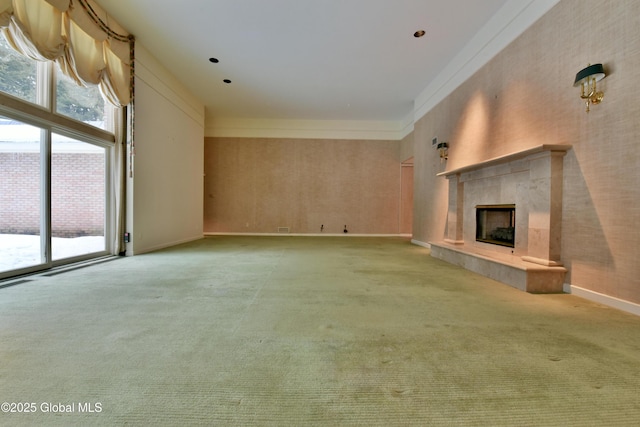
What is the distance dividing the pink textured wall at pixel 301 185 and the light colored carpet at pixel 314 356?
20.4ft

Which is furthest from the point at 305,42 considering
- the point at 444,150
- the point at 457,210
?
the point at 457,210

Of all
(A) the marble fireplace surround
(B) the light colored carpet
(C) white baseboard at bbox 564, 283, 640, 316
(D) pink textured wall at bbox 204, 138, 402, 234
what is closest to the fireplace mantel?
(A) the marble fireplace surround

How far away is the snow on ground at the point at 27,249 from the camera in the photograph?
3119 millimetres

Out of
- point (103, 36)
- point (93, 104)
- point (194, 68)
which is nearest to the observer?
point (103, 36)

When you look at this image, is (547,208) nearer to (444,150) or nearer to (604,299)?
(604,299)

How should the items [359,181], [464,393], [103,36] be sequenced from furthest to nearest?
[359,181], [103,36], [464,393]

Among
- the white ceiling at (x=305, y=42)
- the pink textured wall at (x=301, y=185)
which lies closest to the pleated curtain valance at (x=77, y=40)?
the white ceiling at (x=305, y=42)

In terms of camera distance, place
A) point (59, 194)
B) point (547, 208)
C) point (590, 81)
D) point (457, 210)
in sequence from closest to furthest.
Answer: point (590, 81) < point (547, 208) < point (59, 194) < point (457, 210)

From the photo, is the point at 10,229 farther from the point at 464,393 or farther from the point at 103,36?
the point at 464,393

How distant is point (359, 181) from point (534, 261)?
6.42m

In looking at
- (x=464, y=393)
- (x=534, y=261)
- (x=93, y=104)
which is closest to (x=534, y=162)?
(x=534, y=261)

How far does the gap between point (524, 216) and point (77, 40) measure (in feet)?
21.2

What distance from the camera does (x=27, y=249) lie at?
3.38 meters

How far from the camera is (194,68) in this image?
18.6 feet
